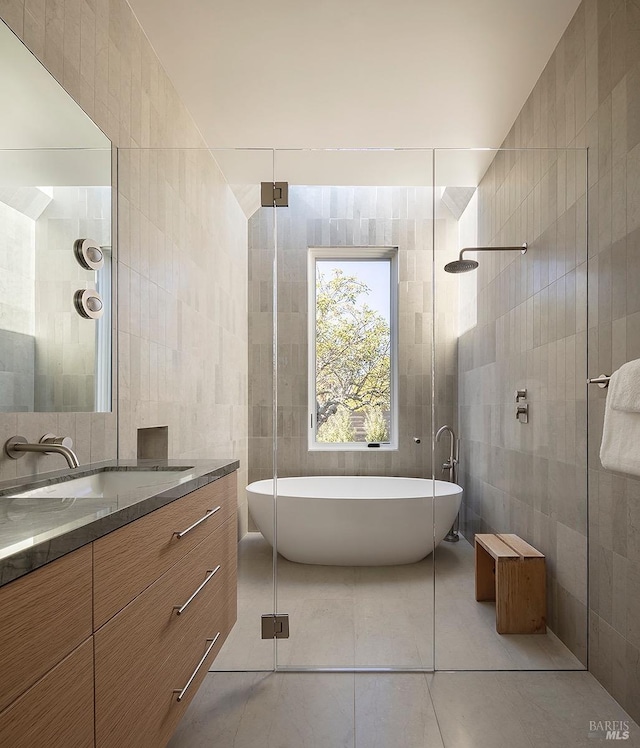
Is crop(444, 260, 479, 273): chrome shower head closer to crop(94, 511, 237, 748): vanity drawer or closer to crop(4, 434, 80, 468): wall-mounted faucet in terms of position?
crop(94, 511, 237, 748): vanity drawer

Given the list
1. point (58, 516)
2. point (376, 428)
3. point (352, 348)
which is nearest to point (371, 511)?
point (376, 428)

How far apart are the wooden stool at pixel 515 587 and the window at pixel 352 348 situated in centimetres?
71

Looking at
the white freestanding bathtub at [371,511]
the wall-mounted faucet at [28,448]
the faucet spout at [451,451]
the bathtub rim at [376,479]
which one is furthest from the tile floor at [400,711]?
the wall-mounted faucet at [28,448]

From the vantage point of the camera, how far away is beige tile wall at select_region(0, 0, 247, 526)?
7.25 feet

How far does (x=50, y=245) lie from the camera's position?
1.78m

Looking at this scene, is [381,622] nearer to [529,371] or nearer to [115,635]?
[529,371]

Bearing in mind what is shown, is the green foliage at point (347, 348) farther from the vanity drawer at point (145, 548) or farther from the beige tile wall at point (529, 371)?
the vanity drawer at point (145, 548)

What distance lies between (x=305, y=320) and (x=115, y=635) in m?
1.73

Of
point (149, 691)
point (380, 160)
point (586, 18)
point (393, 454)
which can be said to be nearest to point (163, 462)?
point (149, 691)

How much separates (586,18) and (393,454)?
2.08 metres

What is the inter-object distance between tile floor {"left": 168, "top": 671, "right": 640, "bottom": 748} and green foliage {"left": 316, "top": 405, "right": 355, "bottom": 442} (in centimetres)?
102

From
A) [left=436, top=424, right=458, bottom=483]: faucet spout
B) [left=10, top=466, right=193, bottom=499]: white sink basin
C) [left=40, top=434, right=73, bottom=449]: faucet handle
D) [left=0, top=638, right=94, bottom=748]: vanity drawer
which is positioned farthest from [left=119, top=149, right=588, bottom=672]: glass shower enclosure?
[left=0, top=638, right=94, bottom=748]: vanity drawer

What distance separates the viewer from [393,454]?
2.55 meters

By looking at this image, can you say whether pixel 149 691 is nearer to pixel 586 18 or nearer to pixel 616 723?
pixel 616 723
